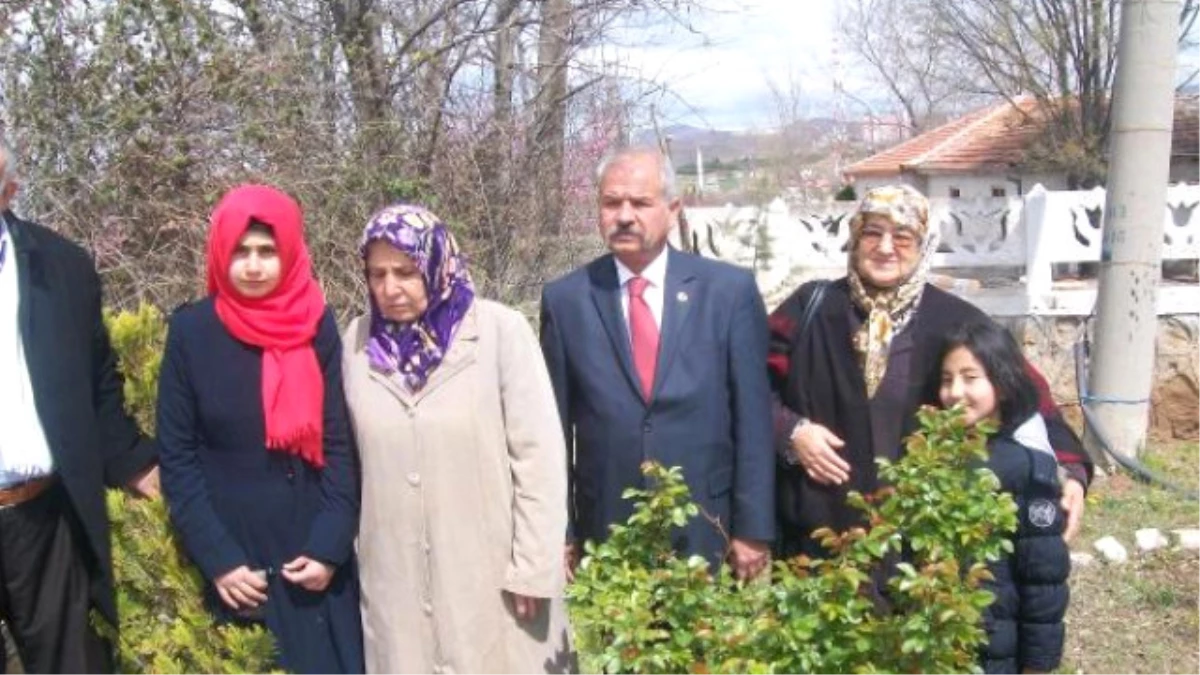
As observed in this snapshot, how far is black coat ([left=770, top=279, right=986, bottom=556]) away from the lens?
2881 millimetres

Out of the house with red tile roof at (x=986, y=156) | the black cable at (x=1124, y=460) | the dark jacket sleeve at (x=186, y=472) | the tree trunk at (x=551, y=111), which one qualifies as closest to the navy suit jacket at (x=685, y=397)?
the dark jacket sleeve at (x=186, y=472)

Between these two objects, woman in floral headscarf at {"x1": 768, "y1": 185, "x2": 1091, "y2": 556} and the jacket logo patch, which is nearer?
the jacket logo patch

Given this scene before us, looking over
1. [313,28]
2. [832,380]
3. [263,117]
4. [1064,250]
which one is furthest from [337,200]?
[1064,250]

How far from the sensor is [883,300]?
9.46ft

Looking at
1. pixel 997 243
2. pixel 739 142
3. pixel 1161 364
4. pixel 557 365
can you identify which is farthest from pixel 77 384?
pixel 739 142

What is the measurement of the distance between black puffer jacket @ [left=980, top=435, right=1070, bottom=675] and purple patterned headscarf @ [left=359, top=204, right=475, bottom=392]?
1323mm

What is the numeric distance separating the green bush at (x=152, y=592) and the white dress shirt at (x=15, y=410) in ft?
0.90

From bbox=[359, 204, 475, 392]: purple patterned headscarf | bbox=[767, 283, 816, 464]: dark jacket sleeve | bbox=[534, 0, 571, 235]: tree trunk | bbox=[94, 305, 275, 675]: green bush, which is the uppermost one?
bbox=[534, 0, 571, 235]: tree trunk

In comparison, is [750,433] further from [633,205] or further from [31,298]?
[31,298]

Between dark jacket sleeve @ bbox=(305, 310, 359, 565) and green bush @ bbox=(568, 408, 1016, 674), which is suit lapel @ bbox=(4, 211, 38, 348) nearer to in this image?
dark jacket sleeve @ bbox=(305, 310, 359, 565)

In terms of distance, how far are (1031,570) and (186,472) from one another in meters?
2.00

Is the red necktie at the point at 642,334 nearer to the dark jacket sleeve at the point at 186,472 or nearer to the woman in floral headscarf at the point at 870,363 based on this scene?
the woman in floral headscarf at the point at 870,363

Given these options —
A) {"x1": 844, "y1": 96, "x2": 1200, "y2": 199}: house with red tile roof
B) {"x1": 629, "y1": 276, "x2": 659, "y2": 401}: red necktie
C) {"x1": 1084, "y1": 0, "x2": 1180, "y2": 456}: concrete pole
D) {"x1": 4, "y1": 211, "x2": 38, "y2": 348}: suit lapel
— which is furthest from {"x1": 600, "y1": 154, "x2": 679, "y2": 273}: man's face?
{"x1": 844, "y1": 96, "x2": 1200, "y2": 199}: house with red tile roof

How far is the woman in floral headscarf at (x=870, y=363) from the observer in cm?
286
